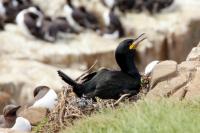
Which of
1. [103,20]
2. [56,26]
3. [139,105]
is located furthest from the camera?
[103,20]

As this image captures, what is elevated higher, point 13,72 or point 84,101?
point 13,72

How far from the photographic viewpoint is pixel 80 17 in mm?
24859

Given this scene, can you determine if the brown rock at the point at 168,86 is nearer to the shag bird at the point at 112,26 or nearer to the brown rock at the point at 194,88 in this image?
the brown rock at the point at 194,88

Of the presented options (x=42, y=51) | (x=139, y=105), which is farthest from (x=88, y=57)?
(x=139, y=105)

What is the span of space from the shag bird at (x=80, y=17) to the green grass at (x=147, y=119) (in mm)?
15137

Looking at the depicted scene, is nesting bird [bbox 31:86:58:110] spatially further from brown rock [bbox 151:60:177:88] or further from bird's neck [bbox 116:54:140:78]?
brown rock [bbox 151:60:177:88]

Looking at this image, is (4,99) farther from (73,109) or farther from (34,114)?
(73,109)

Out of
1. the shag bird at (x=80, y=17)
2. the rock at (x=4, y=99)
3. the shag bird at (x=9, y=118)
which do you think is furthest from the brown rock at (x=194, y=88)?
the shag bird at (x=80, y=17)

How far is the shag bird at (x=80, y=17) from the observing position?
2459 centimetres

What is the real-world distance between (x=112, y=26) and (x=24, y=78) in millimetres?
5240

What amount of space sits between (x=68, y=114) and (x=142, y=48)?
13.8 m

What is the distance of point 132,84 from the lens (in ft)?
34.8

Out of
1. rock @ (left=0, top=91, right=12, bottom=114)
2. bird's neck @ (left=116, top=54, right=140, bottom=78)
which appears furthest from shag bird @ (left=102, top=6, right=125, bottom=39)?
bird's neck @ (left=116, top=54, right=140, bottom=78)

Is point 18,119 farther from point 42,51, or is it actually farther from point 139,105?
point 42,51
